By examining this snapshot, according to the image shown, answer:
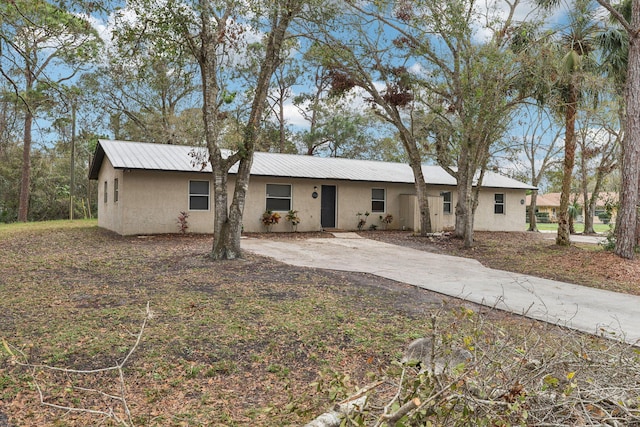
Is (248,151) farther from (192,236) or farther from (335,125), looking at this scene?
(335,125)

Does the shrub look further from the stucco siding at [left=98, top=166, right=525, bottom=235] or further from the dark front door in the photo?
the dark front door

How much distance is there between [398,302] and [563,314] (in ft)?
7.08

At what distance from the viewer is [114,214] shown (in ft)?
51.9

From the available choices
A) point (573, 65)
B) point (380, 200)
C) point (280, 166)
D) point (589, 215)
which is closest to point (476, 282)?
point (573, 65)

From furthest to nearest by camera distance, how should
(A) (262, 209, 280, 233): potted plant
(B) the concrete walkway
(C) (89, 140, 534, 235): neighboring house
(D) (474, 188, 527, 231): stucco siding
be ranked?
(D) (474, 188, 527, 231): stucco siding → (A) (262, 209, 280, 233): potted plant → (C) (89, 140, 534, 235): neighboring house → (B) the concrete walkway

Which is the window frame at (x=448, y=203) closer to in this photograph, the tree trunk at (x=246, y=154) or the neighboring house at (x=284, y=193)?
the neighboring house at (x=284, y=193)

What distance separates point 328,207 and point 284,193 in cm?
222

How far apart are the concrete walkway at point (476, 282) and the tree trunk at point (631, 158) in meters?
3.51

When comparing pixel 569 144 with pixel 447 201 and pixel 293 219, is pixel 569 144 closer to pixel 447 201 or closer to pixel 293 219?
pixel 447 201

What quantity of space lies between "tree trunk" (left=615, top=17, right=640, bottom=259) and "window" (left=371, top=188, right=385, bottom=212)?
10.1 meters

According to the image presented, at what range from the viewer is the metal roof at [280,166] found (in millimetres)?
15180

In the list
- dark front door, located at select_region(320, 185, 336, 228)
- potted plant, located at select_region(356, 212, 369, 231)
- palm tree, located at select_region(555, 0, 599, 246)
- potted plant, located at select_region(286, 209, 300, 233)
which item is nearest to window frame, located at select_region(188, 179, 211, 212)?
potted plant, located at select_region(286, 209, 300, 233)

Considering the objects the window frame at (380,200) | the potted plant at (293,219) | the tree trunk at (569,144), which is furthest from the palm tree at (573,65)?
the potted plant at (293,219)

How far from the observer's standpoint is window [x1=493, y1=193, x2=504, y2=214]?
867 inches
